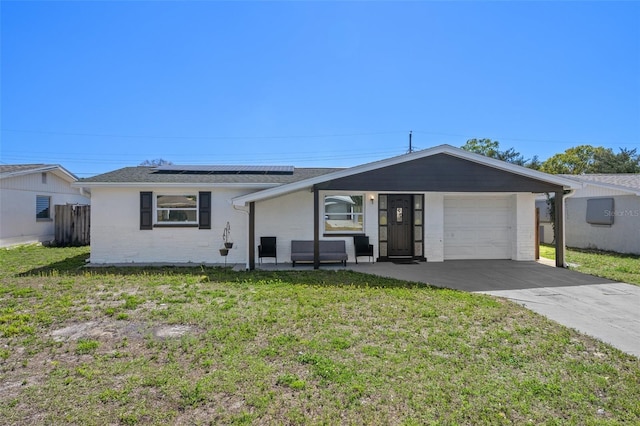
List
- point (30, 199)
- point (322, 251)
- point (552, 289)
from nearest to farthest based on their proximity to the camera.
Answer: point (552, 289)
point (322, 251)
point (30, 199)

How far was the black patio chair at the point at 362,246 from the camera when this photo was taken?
10.5 meters

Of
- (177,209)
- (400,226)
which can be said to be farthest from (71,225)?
(400,226)

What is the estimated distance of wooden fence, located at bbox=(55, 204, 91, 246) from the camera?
49.6 feet

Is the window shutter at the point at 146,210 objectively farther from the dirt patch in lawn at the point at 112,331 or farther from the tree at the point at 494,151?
the tree at the point at 494,151

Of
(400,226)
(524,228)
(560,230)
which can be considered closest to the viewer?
(560,230)

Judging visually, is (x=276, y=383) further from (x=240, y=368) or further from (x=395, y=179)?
(x=395, y=179)

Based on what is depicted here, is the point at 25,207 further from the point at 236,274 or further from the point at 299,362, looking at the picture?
the point at 299,362

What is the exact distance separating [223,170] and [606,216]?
621 inches

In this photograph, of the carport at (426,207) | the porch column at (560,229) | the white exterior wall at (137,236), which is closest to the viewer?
the carport at (426,207)

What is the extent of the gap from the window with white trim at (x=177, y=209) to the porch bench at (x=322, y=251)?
11.3 ft

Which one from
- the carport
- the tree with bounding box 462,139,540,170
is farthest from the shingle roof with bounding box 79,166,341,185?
the tree with bounding box 462,139,540,170

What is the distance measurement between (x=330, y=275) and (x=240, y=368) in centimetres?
521

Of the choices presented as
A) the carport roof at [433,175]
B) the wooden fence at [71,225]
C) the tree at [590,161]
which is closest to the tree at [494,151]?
the tree at [590,161]

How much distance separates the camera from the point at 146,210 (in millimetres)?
10453
